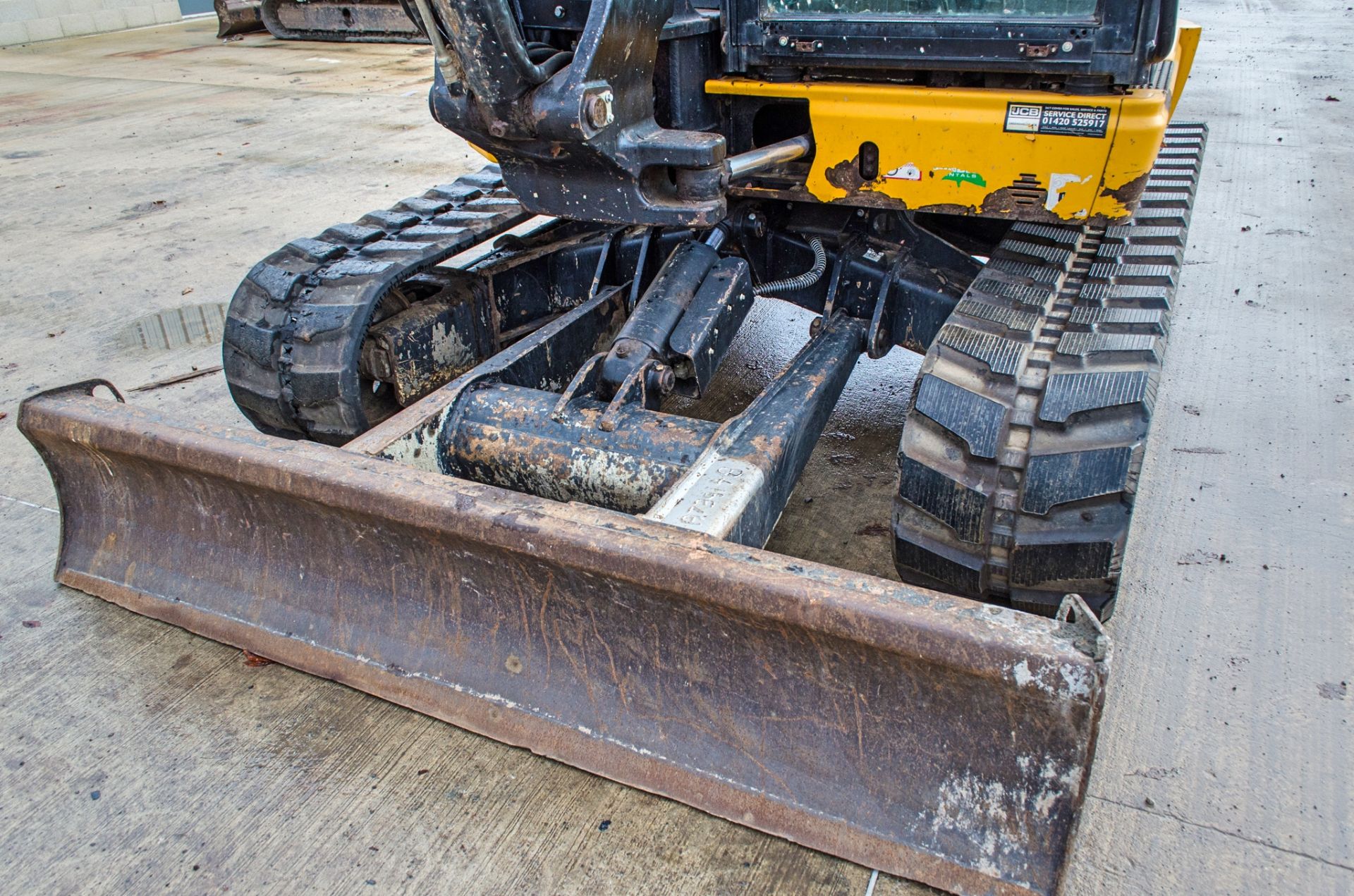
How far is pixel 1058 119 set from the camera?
267 cm

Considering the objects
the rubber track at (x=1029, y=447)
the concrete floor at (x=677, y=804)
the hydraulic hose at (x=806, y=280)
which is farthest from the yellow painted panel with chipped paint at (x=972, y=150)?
the concrete floor at (x=677, y=804)

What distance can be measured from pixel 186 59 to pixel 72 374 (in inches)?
414

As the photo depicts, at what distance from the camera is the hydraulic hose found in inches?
140

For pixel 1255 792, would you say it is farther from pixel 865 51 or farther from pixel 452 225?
pixel 452 225

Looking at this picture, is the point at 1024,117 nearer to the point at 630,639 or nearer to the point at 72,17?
the point at 630,639

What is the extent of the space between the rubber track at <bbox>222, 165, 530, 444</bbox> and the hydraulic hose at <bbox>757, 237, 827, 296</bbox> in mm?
1107

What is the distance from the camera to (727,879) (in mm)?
2166

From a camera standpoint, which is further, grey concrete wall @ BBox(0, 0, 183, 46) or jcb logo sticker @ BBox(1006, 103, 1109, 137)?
grey concrete wall @ BBox(0, 0, 183, 46)

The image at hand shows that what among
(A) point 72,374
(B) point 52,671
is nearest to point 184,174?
(A) point 72,374

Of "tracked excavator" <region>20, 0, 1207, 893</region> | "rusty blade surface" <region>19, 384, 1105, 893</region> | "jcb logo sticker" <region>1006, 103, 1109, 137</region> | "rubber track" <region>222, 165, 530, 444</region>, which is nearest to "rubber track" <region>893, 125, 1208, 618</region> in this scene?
"tracked excavator" <region>20, 0, 1207, 893</region>

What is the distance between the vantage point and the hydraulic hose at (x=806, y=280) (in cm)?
354

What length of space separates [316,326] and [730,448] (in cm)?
149

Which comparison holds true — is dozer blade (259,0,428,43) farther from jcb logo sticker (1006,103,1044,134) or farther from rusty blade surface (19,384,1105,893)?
jcb logo sticker (1006,103,1044,134)

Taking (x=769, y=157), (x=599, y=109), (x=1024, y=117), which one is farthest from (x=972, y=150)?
(x=599, y=109)
